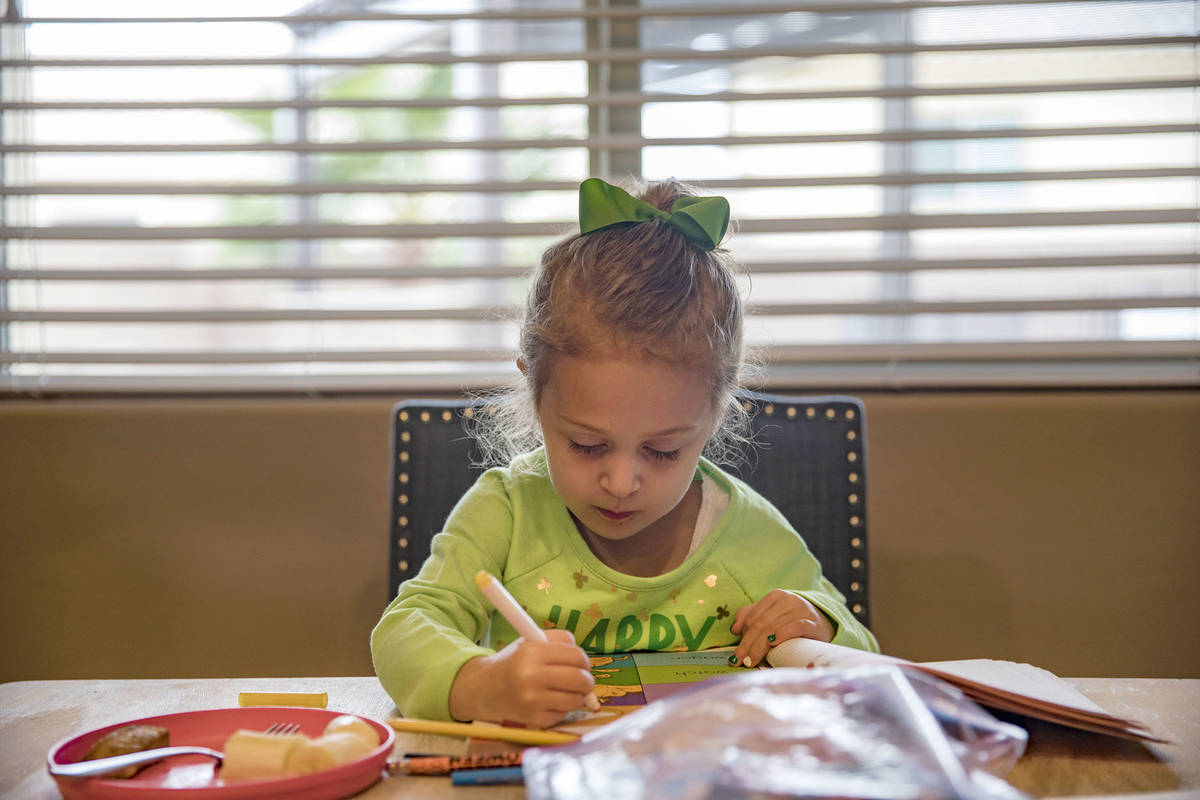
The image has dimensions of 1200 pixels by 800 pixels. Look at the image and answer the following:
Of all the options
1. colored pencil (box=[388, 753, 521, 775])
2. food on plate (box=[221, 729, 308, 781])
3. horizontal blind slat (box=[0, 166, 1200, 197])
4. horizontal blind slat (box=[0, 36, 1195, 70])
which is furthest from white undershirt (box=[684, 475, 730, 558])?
horizontal blind slat (box=[0, 36, 1195, 70])

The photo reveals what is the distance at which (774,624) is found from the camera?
1.05m

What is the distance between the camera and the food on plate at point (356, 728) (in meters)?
0.70

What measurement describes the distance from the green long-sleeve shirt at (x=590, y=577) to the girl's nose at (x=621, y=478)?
7.6 inches

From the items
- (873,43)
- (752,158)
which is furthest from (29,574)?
(873,43)

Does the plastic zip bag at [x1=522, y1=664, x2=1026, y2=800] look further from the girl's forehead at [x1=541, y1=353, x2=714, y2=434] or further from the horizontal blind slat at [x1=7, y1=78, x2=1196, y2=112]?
the horizontal blind slat at [x1=7, y1=78, x2=1196, y2=112]

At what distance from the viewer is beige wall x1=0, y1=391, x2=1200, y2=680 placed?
1.83 metres

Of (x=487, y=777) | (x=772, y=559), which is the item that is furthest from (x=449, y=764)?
(x=772, y=559)

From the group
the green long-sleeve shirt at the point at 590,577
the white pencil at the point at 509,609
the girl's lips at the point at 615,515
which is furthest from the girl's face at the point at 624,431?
the white pencil at the point at 509,609

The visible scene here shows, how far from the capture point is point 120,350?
195 cm

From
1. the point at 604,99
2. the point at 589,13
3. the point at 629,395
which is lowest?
the point at 629,395

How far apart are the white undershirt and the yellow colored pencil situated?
529 mm

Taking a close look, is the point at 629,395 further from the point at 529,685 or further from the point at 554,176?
the point at 554,176

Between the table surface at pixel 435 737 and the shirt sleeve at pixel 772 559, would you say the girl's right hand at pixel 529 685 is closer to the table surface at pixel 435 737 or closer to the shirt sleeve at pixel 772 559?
the table surface at pixel 435 737

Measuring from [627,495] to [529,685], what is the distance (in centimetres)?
31
